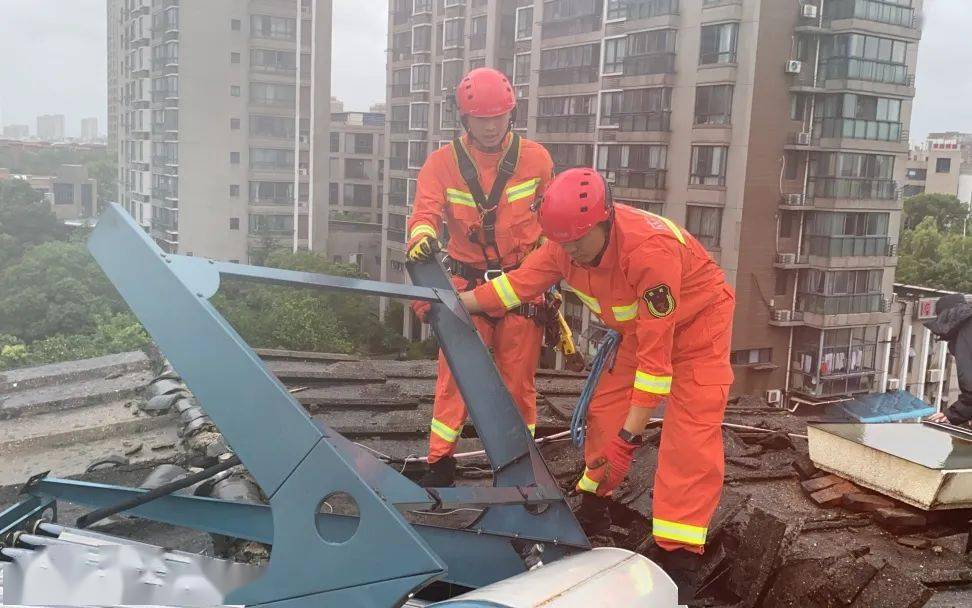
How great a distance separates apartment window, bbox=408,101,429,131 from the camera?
278 inches

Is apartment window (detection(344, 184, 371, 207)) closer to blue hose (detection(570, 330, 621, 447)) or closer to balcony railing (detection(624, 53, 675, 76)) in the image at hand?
balcony railing (detection(624, 53, 675, 76))

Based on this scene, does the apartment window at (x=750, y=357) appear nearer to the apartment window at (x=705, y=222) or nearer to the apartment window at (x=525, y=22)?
the apartment window at (x=705, y=222)

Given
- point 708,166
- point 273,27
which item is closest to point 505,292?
point 273,27

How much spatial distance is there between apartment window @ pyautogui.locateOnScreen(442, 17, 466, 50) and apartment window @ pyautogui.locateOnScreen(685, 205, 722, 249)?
2385 mm

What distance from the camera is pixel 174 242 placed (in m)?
5.37

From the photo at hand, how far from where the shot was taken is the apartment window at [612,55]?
6.60 m

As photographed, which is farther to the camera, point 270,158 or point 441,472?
point 270,158

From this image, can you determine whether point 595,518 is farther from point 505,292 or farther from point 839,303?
point 839,303

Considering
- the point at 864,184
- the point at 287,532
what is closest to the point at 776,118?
the point at 864,184

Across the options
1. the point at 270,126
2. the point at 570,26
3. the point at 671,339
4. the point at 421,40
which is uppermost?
the point at 570,26

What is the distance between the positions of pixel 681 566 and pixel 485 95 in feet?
5.96

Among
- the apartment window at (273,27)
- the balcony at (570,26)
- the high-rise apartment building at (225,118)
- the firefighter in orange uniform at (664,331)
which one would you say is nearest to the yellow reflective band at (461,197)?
the firefighter in orange uniform at (664,331)

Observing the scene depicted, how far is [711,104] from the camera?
6.41 meters

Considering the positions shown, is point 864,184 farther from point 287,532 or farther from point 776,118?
point 287,532
